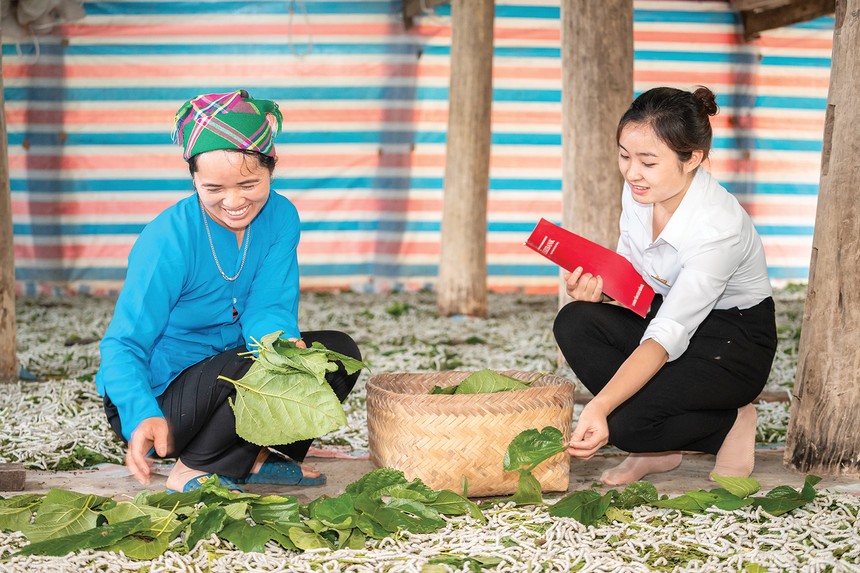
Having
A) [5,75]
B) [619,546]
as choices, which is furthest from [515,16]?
[619,546]

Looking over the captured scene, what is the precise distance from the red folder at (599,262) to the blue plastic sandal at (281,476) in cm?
99

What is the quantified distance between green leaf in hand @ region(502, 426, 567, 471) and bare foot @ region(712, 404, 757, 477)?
25.7 inches

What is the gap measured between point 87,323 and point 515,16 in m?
4.65

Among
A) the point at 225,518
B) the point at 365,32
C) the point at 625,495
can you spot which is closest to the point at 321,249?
the point at 365,32

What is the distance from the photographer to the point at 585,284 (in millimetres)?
2973

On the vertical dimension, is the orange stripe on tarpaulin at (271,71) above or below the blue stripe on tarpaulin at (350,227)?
above

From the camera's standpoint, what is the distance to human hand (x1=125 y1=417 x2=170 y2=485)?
2.36m

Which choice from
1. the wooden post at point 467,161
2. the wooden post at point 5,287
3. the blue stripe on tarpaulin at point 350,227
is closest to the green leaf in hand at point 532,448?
the wooden post at point 5,287

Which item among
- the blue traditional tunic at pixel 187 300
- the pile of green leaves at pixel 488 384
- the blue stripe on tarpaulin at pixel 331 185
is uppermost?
the blue stripe on tarpaulin at pixel 331 185

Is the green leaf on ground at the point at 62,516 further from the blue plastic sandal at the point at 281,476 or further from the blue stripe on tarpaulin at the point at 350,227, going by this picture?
the blue stripe on tarpaulin at the point at 350,227

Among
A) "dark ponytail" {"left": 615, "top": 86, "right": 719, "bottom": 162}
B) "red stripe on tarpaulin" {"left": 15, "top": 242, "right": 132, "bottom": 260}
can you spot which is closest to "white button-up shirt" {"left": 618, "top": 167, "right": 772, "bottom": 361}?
"dark ponytail" {"left": 615, "top": 86, "right": 719, "bottom": 162}

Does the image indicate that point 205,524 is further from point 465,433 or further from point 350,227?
point 350,227

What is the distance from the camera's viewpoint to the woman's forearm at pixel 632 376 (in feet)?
8.21

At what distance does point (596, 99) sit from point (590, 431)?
242 centimetres
